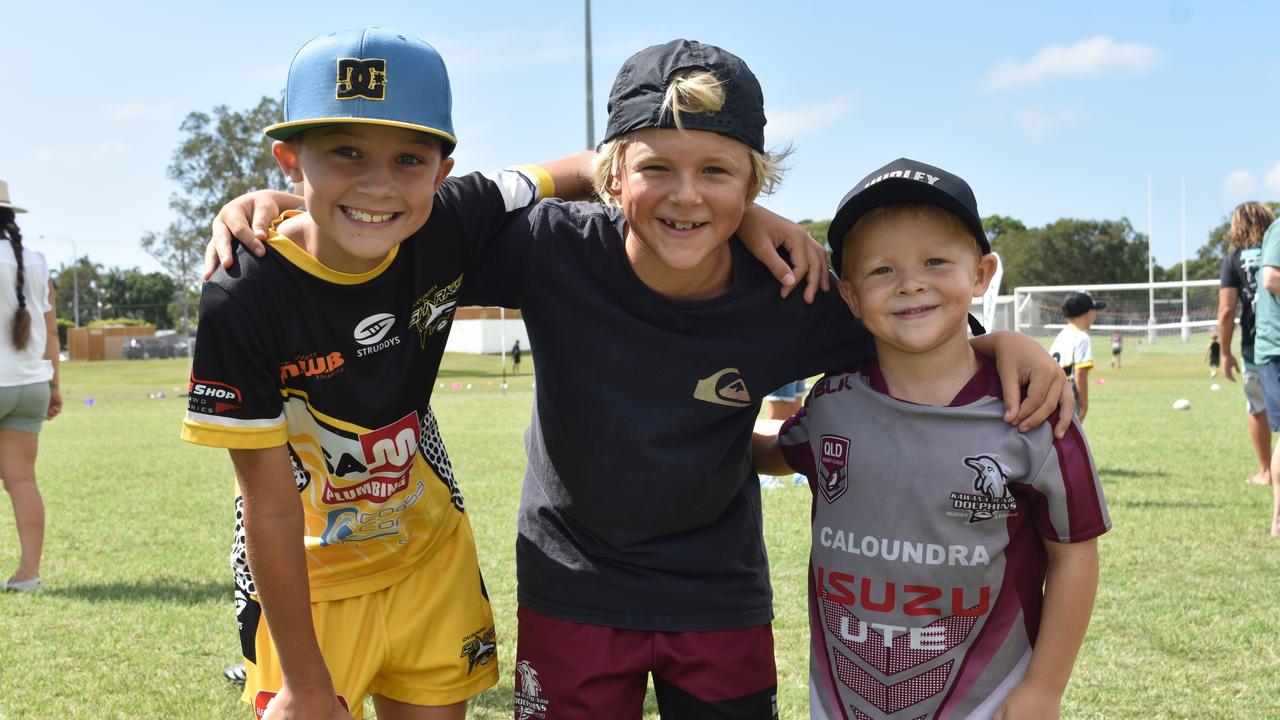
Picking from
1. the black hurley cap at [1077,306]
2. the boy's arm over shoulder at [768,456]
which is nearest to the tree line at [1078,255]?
the black hurley cap at [1077,306]

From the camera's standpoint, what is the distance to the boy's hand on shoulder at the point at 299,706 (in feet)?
7.43

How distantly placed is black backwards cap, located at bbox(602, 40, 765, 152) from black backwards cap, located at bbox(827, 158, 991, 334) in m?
0.26

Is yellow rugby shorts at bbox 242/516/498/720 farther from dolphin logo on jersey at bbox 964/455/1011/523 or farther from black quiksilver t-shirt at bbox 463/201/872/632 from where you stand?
dolphin logo on jersey at bbox 964/455/1011/523

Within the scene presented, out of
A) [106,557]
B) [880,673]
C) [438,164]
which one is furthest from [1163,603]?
[106,557]

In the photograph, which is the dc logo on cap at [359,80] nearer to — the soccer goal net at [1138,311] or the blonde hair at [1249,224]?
the blonde hair at [1249,224]

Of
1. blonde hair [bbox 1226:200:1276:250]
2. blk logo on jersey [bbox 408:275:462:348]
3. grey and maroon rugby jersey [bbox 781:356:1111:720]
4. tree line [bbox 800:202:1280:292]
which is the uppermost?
tree line [bbox 800:202:1280:292]

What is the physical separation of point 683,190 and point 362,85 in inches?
28.8

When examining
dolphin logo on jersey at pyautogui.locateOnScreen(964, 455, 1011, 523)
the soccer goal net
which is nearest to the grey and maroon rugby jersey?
dolphin logo on jersey at pyautogui.locateOnScreen(964, 455, 1011, 523)

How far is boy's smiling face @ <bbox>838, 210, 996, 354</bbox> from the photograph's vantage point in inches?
90.0

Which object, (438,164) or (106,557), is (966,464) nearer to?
(438,164)

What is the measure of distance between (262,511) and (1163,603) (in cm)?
449

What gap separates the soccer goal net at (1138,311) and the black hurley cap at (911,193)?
40685mm

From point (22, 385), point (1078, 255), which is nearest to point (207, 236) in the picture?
point (22, 385)

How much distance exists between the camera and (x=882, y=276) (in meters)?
2.35
